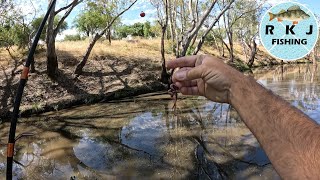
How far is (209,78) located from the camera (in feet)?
4.78

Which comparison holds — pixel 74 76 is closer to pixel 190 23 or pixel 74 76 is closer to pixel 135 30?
pixel 190 23

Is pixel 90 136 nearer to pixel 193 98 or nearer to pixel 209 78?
pixel 193 98

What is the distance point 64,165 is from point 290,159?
20.4 ft

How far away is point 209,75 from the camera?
145cm

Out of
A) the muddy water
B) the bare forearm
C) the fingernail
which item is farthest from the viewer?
the muddy water

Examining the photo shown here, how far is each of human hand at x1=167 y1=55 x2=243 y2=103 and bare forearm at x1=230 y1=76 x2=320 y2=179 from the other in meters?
0.05

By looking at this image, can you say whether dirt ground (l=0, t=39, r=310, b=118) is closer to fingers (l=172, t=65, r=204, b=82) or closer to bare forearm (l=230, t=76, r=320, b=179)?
fingers (l=172, t=65, r=204, b=82)

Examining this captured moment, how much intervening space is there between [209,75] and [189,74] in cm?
10

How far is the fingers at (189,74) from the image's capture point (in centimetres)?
148

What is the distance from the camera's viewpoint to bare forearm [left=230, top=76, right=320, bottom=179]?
1.04 meters

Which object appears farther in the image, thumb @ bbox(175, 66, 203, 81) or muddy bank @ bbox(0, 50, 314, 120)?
muddy bank @ bbox(0, 50, 314, 120)

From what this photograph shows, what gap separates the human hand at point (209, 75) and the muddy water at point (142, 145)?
4302mm

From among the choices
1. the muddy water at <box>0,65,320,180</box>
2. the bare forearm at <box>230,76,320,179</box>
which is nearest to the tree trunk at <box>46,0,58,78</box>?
the muddy water at <box>0,65,320,180</box>

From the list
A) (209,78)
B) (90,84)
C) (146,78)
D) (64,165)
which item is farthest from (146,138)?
(146,78)
